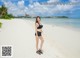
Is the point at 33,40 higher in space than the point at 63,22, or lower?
lower

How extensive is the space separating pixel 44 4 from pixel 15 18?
0.34m

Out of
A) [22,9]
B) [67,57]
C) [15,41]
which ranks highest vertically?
[22,9]

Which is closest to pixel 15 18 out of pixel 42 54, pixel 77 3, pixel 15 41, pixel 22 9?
pixel 22 9

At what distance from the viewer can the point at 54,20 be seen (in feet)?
5.45

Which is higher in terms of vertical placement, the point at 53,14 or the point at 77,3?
the point at 77,3

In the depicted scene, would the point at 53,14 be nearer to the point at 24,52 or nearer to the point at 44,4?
the point at 44,4

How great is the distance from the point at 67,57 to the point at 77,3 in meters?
0.57

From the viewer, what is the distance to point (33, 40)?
5.44ft

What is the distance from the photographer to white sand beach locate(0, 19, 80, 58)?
1.65 metres

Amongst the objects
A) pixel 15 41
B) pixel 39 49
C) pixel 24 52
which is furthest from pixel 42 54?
pixel 15 41

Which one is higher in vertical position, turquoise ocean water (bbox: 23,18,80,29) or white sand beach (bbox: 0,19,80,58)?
turquoise ocean water (bbox: 23,18,80,29)

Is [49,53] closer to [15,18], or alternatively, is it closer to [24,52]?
[24,52]

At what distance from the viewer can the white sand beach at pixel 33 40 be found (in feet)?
5.41

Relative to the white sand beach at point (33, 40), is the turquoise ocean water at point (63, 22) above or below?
above
